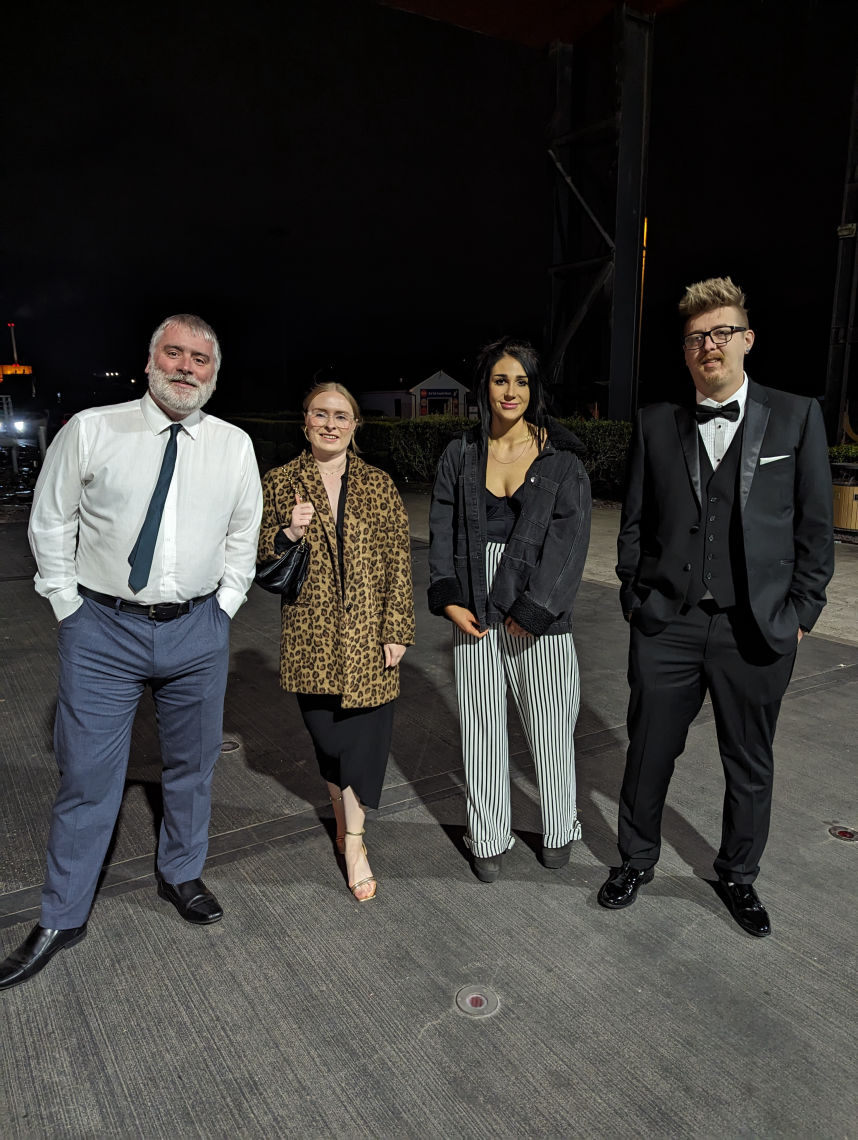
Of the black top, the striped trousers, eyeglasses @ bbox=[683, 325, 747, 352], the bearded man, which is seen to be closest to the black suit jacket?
eyeglasses @ bbox=[683, 325, 747, 352]

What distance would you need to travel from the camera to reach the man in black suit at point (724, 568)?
8.11ft

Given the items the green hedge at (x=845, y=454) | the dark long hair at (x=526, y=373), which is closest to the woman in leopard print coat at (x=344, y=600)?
the dark long hair at (x=526, y=373)

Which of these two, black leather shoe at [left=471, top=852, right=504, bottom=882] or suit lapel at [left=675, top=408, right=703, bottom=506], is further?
black leather shoe at [left=471, top=852, right=504, bottom=882]

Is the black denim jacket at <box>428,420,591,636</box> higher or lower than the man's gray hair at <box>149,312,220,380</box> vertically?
lower

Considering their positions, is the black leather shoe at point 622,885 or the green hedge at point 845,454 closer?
the black leather shoe at point 622,885

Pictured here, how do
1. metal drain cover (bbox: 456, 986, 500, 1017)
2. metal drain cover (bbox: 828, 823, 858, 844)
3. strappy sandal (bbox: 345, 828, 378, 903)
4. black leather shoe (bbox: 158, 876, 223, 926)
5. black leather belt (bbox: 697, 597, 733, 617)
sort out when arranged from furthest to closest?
metal drain cover (bbox: 828, 823, 858, 844) < strappy sandal (bbox: 345, 828, 378, 903) < black leather shoe (bbox: 158, 876, 223, 926) < black leather belt (bbox: 697, 597, 733, 617) < metal drain cover (bbox: 456, 986, 500, 1017)

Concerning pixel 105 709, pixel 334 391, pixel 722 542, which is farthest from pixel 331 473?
pixel 722 542

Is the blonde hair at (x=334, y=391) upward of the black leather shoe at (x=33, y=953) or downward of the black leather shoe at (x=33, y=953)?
upward

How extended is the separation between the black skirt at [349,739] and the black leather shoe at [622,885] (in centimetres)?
84

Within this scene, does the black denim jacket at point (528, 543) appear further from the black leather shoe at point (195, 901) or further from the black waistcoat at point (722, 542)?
the black leather shoe at point (195, 901)

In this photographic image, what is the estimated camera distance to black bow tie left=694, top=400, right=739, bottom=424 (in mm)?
2502

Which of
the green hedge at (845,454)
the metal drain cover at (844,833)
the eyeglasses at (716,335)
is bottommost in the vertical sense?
the metal drain cover at (844,833)

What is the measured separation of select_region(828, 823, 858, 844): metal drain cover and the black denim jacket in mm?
1482

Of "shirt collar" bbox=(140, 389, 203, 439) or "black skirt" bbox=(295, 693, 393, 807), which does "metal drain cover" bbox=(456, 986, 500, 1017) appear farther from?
"shirt collar" bbox=(140, 389, 203, 439)
